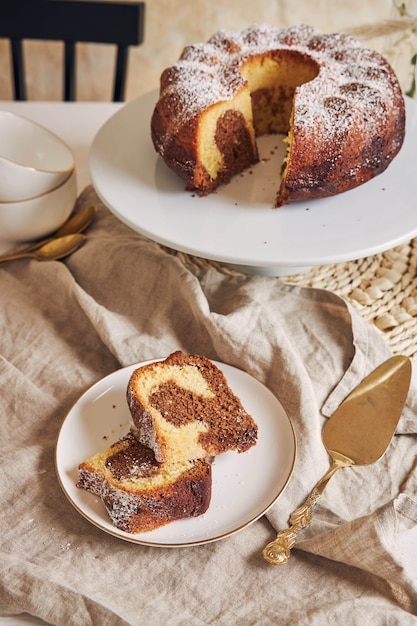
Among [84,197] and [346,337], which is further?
[84,197]

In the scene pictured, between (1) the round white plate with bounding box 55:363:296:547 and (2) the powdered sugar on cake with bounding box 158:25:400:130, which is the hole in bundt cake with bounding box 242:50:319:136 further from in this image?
(1) the round white plate with bounding box 55:363:296:547

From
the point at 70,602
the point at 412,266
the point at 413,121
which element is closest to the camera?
the point at 70,602

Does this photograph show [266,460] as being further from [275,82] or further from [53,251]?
[275,82]

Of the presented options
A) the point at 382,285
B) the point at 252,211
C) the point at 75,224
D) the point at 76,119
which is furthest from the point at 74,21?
the point at 382,285

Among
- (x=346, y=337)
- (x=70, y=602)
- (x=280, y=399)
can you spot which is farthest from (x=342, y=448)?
(x=70, y=602)

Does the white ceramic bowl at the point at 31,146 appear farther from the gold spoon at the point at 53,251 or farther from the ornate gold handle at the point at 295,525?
the ornate gold handle at the point at 295,525

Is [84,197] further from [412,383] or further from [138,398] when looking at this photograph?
[412,383]
